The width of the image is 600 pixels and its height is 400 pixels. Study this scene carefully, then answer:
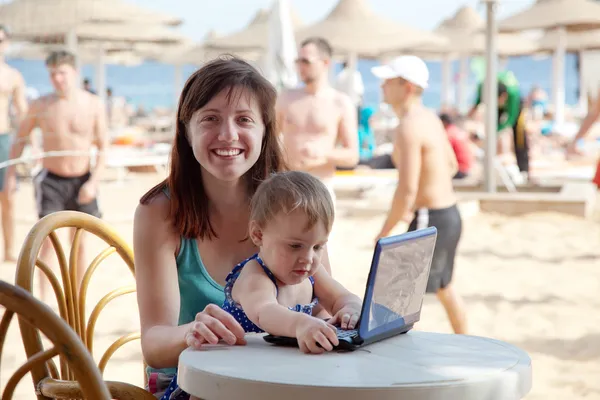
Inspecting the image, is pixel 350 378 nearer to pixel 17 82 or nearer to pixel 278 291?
pixel 278 291

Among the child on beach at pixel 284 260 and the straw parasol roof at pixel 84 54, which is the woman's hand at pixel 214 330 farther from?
the straw parasol roof at pixel 84 54

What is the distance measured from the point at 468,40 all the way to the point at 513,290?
16.0 meters

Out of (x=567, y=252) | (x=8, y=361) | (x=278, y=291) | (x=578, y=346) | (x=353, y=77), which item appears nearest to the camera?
(x=278, y=291)

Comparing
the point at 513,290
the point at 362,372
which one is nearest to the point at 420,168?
the point at 513,290

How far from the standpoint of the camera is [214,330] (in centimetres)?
168

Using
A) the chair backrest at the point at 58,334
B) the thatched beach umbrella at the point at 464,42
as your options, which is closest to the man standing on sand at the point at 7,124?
the chair backrest at the point at 58,334

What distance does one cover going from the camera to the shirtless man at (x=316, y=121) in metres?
5.58

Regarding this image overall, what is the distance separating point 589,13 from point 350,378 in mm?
15204

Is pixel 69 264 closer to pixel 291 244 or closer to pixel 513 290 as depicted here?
pixel 291 244

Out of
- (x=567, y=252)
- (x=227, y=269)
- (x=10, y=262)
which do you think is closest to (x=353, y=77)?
(x=567, y=252)

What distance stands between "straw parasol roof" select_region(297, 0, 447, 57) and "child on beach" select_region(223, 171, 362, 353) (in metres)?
15.6

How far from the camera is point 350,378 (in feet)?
4.76

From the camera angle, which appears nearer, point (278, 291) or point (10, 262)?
point (278, 291)

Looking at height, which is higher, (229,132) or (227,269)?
(229,132)
